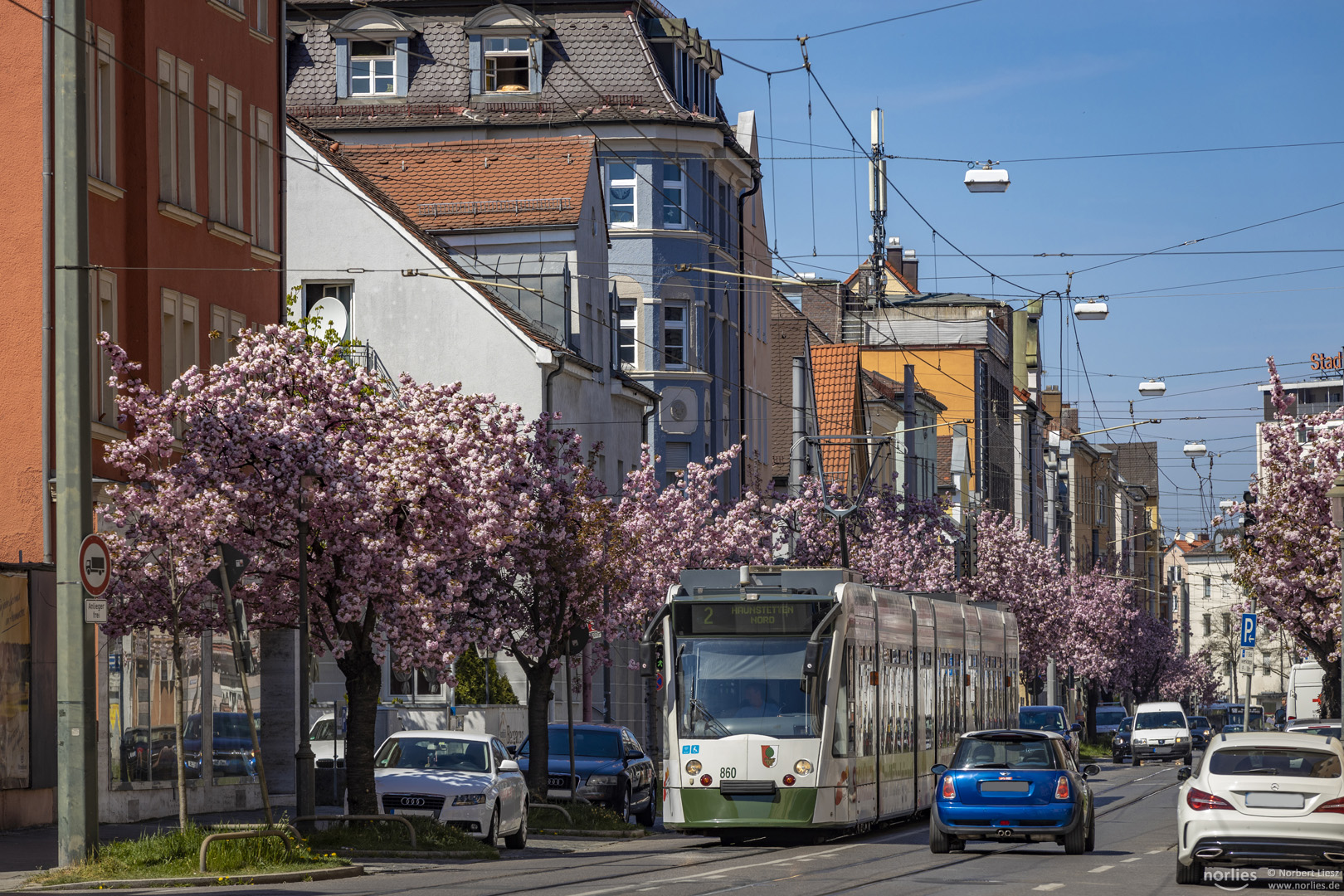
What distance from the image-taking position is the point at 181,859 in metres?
19.6

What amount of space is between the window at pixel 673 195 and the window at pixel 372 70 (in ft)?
24.0

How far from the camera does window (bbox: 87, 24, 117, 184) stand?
94.8 ft

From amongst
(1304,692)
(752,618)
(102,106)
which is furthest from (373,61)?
(1304,692)

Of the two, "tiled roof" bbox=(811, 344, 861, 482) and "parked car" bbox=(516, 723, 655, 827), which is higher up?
"tiled roof" bbox=(811, 344, 861, 482)

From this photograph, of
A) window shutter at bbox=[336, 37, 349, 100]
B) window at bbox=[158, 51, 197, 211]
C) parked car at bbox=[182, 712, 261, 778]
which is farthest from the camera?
window shutter at bbox=[336, 37, 349, 100]

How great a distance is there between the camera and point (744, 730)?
25.8 meters

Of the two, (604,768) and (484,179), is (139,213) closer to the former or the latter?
(604,768)

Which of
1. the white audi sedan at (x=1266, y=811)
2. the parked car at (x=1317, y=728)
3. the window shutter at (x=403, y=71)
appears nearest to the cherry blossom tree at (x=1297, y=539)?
the parked car at (x=1317, y=728)

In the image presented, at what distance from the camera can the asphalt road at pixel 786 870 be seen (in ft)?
61.5

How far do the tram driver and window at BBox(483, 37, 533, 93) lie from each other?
30.9m

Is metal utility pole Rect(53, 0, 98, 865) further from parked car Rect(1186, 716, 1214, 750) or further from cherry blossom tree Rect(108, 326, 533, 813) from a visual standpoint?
parked car Rect(1186, 716, 1214, 750)

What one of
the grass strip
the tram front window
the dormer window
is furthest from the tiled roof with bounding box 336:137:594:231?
the grass strip

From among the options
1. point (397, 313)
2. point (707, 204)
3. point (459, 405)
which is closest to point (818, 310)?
point (707, 204)

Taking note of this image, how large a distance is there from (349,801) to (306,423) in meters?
4.30
